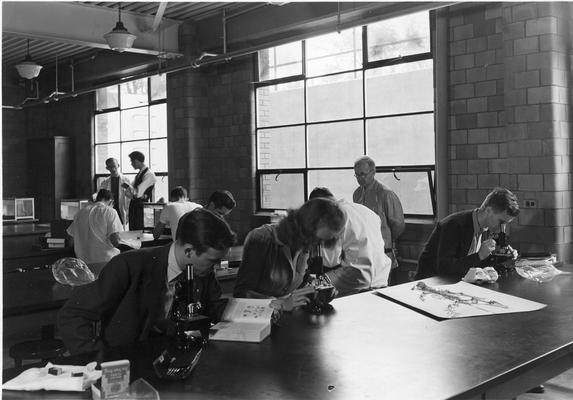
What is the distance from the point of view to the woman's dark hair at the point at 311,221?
2781 millimetres

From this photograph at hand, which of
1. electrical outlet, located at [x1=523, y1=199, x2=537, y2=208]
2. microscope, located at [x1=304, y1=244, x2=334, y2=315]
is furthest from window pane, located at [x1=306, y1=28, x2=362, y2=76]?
microscope, located at [x1=304, y1=244, x2=334, y2=315]

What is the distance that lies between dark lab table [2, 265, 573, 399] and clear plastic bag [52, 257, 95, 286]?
1791 mm

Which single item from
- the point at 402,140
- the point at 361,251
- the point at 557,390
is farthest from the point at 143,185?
the point at 557,390

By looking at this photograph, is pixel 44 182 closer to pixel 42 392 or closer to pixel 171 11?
pixel 171 11

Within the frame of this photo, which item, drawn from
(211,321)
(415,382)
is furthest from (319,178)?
(415,382)

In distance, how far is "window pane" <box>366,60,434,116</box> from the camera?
5992mm

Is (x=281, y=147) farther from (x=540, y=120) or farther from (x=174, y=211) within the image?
(x=540, y=120)

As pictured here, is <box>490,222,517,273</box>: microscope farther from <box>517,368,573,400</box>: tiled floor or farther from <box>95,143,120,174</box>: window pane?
<box>95,143,120,174</box>: window pane

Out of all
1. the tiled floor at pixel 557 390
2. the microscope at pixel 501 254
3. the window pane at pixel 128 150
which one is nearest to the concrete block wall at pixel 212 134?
the window pane at pixel 128 150

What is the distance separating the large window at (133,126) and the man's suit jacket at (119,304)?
689 cm

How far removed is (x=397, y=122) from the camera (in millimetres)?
6281

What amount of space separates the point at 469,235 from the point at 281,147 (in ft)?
13.7

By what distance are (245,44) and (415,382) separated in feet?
20.6

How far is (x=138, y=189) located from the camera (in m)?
8.14
